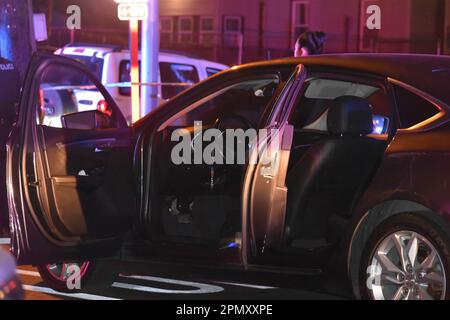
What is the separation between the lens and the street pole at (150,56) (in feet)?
39.9

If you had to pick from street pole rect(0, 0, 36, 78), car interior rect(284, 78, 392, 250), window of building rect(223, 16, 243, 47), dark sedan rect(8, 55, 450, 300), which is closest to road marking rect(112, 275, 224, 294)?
dark sedan rect(8, 55, 450, 300)

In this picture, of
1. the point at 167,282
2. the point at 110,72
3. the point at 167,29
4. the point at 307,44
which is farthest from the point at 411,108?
the point at 167,29

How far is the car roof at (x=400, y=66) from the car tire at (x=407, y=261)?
678 millimetres

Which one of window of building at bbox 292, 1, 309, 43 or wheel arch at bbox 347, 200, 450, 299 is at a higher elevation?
window of building at bbox 292, 1, 309, 43

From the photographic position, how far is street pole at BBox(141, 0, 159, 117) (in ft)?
39.9

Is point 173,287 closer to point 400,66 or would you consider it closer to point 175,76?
point 400,66

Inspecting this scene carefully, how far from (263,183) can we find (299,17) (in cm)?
2353

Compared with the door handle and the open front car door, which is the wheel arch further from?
the door handle

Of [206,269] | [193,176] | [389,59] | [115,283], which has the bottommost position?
[115,283]

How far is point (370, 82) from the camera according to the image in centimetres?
518

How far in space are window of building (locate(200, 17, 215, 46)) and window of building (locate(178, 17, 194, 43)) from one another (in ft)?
1.35

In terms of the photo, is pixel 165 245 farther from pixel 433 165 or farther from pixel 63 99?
pixel 63 99
